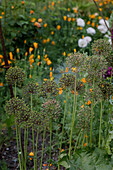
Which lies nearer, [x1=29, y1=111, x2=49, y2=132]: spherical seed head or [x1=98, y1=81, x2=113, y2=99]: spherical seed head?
[x1=29, y1=111, x2=49, y2=132]: spherical seed head

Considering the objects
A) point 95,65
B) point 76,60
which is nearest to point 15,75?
point 76,60

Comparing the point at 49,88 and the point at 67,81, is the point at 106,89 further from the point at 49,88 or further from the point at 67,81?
the point at 49,88

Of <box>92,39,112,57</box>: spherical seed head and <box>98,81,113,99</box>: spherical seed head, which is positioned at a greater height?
<box>92,39,112,57</box>: spherical seed head

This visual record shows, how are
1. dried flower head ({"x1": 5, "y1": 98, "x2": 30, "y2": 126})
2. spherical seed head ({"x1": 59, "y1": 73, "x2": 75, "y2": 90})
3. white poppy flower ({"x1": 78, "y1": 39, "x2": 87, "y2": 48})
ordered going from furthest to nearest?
white poppy flower ({"x1": 78, "y1": 39, "x2": 87, "y2": 48}), spherical seed head ({"x1": 59, "y1": 73, "x2": 75, "y2": 90}), dried flower head ({"x1": 5, "y1": 98, "x2": 30, "y2": 126})

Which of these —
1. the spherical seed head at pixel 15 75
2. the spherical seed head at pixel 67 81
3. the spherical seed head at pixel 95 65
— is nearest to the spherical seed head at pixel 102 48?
the spherical seed head at pixel 95 65

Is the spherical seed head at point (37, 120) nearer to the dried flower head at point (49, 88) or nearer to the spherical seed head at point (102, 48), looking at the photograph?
the dried flower head at point (49, 88)

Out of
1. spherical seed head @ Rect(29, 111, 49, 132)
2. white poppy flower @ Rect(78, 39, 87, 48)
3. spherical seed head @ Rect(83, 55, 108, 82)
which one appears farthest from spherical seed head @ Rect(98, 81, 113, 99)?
white poppy flower @ Rect(78, 39, 87, 48)

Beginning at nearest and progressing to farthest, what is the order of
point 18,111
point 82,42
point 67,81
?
point 18,111
point 67,81
point 82,42

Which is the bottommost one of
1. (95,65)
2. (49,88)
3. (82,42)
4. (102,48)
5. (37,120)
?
(37,120)

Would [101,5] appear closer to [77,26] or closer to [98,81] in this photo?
[77,26]

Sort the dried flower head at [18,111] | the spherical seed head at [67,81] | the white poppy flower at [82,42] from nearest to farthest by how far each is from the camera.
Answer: the dried flower head at [18,111], the spherical seed head at [67,81], the white poppy flower at [82,42]

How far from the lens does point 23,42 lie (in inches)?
169

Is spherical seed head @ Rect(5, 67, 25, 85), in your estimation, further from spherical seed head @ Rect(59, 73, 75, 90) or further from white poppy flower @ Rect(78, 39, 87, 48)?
white poppy flower @ Rect(78, 39, 87, 48)

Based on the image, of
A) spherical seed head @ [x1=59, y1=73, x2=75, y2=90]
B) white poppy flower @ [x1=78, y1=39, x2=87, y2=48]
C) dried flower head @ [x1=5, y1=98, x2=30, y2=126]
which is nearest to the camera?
dried flower head @ [x1=5, y1=98, x2=30, y2=126]
